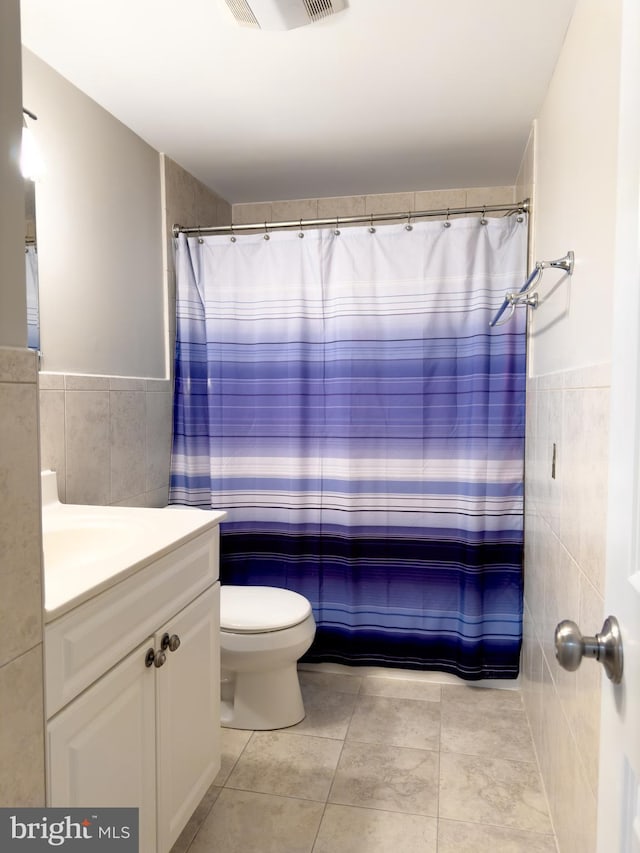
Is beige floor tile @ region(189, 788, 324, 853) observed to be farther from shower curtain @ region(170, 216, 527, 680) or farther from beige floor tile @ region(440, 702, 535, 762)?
shower curtain @ region(170, 216, 527, 680)

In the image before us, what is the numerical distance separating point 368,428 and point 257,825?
1.42 metres

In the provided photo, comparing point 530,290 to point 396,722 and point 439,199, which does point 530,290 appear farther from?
point 396,722

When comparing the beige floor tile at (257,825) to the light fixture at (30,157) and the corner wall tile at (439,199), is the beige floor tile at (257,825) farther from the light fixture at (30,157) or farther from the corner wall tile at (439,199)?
the corner wall tile at (439,199)

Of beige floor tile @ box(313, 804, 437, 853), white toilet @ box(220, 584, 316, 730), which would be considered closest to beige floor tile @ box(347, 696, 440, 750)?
white toilet @ box(220, 584, 316, 730)

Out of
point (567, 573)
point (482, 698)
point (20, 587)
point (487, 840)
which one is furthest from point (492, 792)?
point (20, 587)

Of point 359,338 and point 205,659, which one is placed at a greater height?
point 359,338

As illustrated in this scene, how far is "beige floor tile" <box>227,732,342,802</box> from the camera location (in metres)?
1.79

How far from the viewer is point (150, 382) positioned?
7.69ft

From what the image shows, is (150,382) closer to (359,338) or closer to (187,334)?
(187,334)

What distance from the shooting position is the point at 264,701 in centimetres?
211

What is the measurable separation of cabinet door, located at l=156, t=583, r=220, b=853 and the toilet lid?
1.17ft

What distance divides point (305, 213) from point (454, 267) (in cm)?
105

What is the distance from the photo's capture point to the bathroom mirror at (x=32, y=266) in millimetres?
1639

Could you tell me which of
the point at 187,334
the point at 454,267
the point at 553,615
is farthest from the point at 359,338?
the point at 553,615
